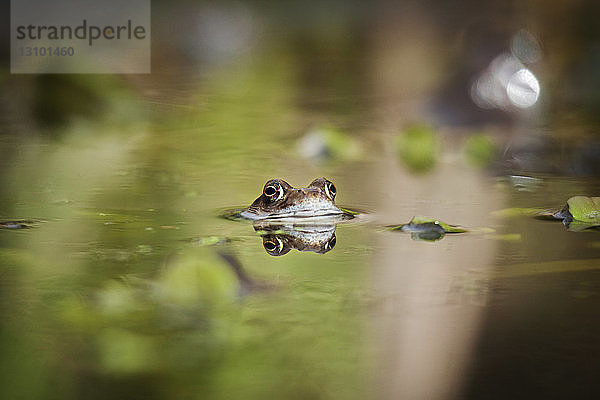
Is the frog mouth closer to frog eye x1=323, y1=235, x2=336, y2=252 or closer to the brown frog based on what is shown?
the brown frog

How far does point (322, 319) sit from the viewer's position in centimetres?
136

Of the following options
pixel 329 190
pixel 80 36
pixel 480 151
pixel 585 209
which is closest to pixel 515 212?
pixel 585 209

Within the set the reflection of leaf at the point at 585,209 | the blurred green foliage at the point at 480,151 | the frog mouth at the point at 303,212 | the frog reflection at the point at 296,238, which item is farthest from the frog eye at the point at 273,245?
the blurred green foliage at the point at 480,151

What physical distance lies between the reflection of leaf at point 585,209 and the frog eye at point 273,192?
0.67 meters

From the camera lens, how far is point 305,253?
1.80 metres

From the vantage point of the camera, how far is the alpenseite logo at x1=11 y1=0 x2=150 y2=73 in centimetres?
493

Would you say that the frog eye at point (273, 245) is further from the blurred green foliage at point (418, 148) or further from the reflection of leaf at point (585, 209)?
the blurred green foliage at point (418, 148)

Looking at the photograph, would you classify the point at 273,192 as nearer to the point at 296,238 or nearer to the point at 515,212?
the point at 296,238

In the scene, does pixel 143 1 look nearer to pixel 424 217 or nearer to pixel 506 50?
pixel 506 50

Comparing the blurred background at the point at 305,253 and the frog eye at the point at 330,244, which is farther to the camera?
the frog eye at the point at 330,244

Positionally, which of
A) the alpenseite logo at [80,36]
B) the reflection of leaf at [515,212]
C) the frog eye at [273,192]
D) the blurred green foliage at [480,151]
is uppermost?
the alpenseite logo at [80,36]

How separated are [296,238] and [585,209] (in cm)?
66

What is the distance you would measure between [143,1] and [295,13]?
114 cm

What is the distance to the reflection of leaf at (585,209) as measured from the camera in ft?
6.81
